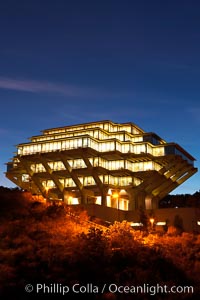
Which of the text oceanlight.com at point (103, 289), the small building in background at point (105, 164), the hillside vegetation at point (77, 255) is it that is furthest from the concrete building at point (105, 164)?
the text oceanlight.com at point (103, 289)

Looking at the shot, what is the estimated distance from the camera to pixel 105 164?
85500mm

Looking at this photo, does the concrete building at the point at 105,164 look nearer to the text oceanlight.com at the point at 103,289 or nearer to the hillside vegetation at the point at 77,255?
the hillside vegetation at the point at 77,255

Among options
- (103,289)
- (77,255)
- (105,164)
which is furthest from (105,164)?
(103,289)

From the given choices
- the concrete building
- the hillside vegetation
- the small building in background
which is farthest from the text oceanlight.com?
the small building in background

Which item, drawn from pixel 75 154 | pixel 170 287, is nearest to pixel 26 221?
pixel 170 287

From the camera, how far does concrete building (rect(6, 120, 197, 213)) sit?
83062 mm

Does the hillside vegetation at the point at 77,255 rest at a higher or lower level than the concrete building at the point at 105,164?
lower

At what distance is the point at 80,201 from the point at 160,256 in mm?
41562

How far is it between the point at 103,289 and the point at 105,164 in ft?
162

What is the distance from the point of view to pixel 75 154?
8238 cm

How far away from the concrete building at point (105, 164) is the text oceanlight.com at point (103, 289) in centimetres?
4337

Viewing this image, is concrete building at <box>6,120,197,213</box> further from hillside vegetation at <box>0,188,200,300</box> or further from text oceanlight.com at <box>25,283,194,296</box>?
text oceanlight.com at <box>25,283,194,296</box>

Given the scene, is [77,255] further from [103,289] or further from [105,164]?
[105,164]

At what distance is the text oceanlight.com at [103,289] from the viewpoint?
117 feet
